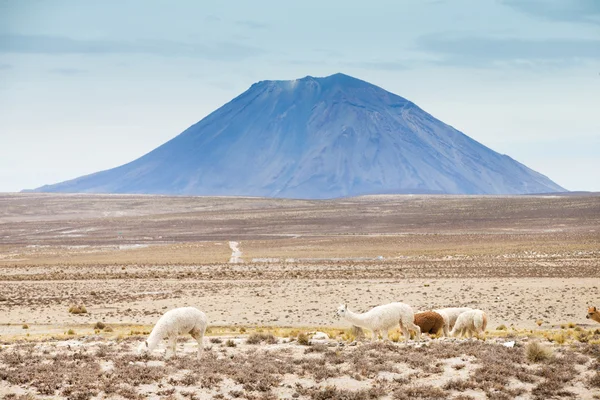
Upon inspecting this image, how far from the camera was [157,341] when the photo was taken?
16328mm

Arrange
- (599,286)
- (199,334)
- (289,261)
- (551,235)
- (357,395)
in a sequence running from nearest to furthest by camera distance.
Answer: (357,395)
(199,334)
(599,286)
(289,261)
(551,235)

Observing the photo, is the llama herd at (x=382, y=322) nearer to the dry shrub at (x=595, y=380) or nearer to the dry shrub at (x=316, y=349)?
the dry shrub at (x=316, y=349)

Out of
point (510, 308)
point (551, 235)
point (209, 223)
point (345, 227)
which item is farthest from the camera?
point (209, 223)

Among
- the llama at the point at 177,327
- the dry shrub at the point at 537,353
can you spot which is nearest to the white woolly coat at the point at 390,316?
the dry shrub at the point at 537,353

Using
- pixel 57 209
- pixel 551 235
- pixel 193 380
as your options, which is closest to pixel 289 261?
pixel 551 235

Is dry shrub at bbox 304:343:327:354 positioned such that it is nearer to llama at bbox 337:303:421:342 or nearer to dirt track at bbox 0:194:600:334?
llama at bbox 337:303:421:342

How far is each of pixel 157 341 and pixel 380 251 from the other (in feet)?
147

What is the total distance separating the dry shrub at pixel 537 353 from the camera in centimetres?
1506

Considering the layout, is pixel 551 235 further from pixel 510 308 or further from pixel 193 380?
pixel 193 380

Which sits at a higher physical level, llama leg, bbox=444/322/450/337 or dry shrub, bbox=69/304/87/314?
llama leg, bbox=444/322/450/337

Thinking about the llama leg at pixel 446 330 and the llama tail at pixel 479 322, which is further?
the llama leg at pixel 446 330

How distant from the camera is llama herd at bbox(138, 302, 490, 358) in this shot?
53.1 ft

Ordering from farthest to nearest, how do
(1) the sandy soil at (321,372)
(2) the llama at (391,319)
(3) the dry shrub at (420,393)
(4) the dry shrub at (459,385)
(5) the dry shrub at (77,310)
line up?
(5) the dry shrub at (77,310)
(2) the llama at (391,319)
(4) the dry shrub at (459,385)
(1) the sandy soil at (321,372)
(3) the dry shrub at (420,393)

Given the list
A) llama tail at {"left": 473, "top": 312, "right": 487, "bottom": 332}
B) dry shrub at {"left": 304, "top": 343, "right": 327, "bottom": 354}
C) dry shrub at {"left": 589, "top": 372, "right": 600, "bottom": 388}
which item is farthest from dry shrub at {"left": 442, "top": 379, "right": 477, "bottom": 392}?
llama tail at {"left": 473, "top": 312, "right": 487, "bottom": 332}
